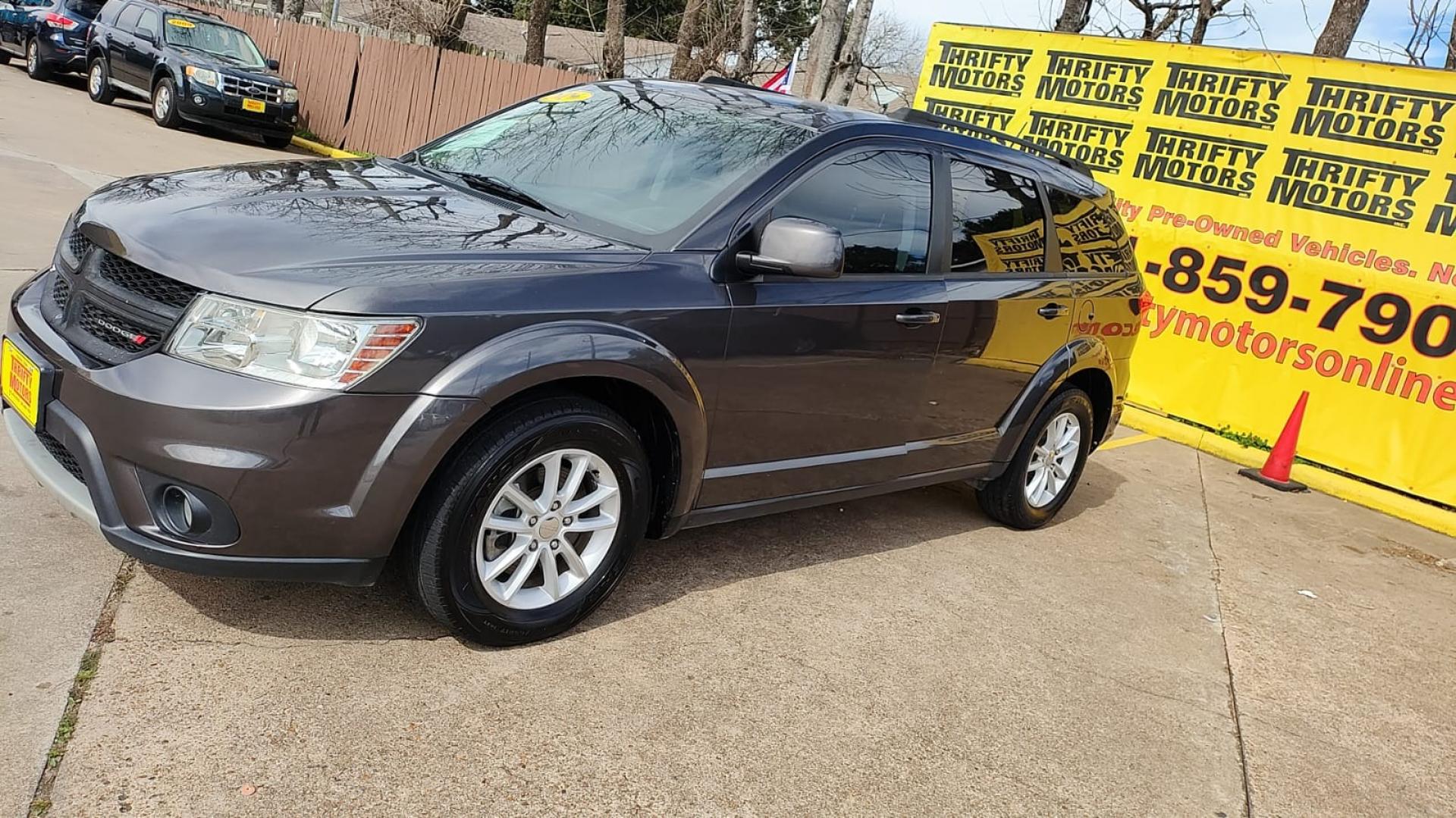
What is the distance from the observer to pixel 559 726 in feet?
10.0

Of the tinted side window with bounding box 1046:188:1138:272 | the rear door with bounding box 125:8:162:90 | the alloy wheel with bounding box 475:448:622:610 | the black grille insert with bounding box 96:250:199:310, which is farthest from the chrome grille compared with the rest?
the alloy wheel with bounding box 475:448:622:610

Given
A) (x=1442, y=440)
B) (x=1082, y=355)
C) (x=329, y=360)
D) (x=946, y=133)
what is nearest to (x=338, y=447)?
(x=329, y=360)

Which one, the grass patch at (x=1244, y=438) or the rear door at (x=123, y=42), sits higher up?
the rear door at (x=123, y=42)

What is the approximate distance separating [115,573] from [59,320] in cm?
77

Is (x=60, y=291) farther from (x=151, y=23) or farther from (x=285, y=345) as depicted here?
(x=151, y=23)

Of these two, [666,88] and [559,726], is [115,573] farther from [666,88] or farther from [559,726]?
[666,88]

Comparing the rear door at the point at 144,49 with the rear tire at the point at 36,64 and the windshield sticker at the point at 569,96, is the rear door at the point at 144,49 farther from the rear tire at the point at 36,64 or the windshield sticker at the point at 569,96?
the windshield sticker at the point at 569,96

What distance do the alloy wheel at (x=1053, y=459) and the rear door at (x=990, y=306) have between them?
1.53 ft

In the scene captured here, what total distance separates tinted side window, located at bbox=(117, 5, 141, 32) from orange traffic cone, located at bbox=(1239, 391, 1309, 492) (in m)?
15.9

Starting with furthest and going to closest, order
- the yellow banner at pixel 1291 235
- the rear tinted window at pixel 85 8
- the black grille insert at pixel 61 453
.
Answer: the rear tinted window at pixel 85 8, the yellow banner at pixel 1291 235, the black grille insert at pixel 61 453

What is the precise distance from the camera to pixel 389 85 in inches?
693

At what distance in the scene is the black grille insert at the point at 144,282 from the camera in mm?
2889

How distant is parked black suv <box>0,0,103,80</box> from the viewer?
58.4 ft

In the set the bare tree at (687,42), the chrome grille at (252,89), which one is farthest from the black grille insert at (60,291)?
the bare tree at (687,42)
